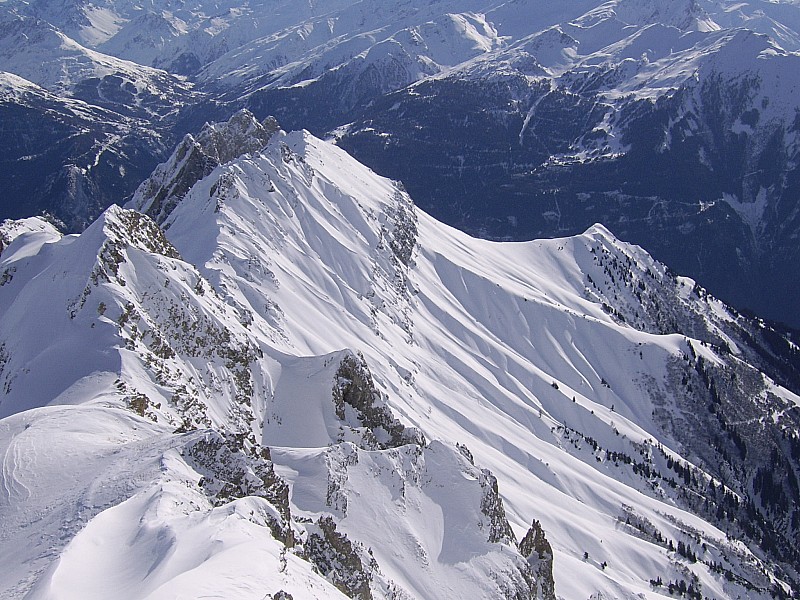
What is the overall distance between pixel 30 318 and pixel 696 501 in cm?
14263

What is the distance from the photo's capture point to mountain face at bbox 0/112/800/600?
134 feet

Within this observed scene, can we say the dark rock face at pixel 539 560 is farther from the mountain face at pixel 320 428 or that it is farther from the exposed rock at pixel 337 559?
the exposed rock at pixel 337 559

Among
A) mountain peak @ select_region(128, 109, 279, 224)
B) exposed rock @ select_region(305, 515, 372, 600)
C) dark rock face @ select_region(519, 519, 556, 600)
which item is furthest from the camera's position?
mountain peak @ select_region(128, 109, 279, 224)

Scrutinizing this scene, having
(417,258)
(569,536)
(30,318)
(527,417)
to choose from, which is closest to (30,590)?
(30,318)

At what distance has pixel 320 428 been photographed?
76.8m

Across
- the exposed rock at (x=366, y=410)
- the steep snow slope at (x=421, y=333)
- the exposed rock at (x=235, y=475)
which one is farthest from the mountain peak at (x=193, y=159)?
the exposed rock at (x=235, y=475)

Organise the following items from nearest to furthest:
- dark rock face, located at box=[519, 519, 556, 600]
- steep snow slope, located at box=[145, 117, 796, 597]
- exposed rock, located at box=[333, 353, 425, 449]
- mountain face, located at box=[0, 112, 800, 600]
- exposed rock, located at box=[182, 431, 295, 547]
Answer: mountain face, located at box=[0, 112, 800, 600] → exposed rock, located at box=[182, 431, 295, 547] → dark rock face, located at box=[519, 519, 556, 600] → exposed rock, located at box=[333, 353, 425, 449] → steep snow slope, located at box=[145, 117, 796, 597]

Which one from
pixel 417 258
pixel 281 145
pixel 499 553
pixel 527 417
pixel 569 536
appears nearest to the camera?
pixel 499 553

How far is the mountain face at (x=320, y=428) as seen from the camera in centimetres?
4075

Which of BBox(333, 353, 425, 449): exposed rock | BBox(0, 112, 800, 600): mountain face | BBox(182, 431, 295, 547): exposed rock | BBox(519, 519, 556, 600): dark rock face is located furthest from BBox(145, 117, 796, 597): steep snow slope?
BBox(182, 431, 295, 547): exposed rock

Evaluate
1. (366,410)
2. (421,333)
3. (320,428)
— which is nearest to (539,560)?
(366,410)

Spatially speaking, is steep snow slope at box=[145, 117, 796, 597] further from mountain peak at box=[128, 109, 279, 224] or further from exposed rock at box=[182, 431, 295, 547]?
exposed rock at box=[182, 431, 295, 547]

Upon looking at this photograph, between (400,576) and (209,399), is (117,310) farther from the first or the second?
(400,576)

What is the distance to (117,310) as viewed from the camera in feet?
228
